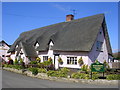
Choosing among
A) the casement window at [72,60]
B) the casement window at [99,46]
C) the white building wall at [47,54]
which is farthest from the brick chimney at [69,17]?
the casement window at [72,60]

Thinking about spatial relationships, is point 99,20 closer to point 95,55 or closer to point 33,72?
point 95,55

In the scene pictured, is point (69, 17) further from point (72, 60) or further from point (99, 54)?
point (72, 60)

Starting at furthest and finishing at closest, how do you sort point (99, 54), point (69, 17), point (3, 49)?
point (3, 49)
point (69, 17)
point (99, 54)

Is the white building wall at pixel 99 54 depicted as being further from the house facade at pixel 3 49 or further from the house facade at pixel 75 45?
the house facade at pixel 3 49

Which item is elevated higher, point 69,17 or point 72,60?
point 69,17

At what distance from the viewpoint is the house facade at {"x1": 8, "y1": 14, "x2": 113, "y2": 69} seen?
70.5 feet

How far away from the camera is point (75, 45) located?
22.2 metres

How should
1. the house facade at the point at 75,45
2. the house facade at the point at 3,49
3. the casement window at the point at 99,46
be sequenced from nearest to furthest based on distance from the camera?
the house facade at the point at 75,45 < the casement window at the point at 99,46 < the house facade at the point at 3,49

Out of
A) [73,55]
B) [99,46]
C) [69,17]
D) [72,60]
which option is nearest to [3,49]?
[69,17]

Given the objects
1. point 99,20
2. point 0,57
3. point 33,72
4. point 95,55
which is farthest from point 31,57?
point 0,57

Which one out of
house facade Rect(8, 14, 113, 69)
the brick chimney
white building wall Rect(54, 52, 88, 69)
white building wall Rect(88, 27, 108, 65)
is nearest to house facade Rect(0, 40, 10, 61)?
house facade Rect(8, 14, 113, 69)

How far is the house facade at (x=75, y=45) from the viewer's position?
21480 mm

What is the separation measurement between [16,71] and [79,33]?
453 inches

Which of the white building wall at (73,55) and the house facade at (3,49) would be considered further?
the house facade at (3,49)
